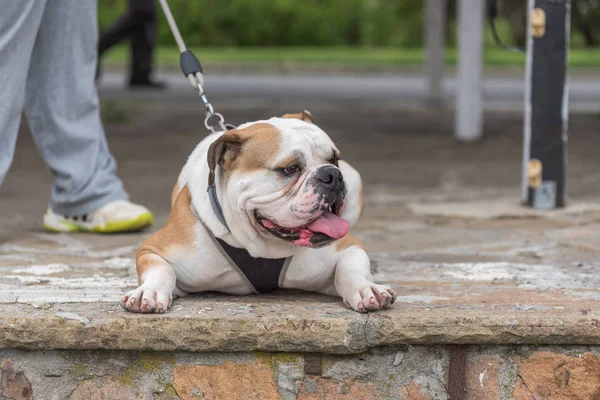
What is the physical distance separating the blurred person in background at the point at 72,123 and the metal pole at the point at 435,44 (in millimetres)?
5313

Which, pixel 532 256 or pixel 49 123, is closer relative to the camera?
pixel 532 256

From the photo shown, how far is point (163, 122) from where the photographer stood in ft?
28.1

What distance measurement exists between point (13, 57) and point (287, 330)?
165 cm

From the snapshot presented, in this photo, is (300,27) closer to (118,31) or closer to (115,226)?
(118,31)

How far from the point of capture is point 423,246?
385cm

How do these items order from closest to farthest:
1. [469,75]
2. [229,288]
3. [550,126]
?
[229,288] → [550,126] → [469,75]

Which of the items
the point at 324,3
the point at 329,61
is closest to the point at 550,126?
the point at 329,61

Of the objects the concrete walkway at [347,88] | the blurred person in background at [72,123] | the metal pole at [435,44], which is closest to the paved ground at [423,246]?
the blurred person in background at [72,123]

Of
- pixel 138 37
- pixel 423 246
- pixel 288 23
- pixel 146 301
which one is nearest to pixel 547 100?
pixel 423 246

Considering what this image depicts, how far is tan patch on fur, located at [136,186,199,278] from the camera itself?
288 cm

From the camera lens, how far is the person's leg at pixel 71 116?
3957 mm

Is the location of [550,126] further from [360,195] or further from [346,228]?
[346,228]

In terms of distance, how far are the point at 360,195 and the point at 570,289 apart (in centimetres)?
71

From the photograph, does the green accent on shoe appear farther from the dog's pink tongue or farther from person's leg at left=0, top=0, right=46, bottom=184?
the dog's pink tongue
